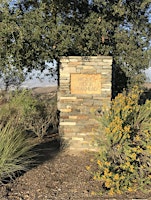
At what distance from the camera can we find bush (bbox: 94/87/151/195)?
218 inches

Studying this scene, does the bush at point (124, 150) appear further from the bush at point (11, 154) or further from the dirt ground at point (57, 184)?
the bush at point (11, 154)

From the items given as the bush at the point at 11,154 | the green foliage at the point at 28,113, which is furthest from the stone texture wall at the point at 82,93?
the bush at the point at 11,154

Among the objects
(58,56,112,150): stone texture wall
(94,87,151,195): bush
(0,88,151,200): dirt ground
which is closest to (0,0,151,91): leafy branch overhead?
(58,56,112,150): stone texture wall

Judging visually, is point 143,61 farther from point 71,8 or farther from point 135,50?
point 71,8

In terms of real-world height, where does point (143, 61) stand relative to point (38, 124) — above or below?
above

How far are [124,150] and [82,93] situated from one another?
311 centimetres

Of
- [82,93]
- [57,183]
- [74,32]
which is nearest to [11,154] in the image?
[57,183]

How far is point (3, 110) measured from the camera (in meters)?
9.71

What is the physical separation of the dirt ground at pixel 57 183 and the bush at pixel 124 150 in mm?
217

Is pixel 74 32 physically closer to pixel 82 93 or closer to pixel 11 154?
pixel 82 93

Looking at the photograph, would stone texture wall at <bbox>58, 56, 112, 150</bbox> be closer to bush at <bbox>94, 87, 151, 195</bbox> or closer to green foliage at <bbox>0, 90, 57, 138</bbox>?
green foliage at <bbox>0, 90, 57, 138</bbox>

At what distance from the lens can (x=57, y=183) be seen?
5.99 metres

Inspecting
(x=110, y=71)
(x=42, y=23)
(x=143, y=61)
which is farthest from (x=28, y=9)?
(x=143, y=61)

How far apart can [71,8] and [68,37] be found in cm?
151
